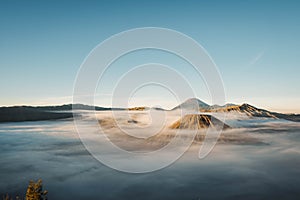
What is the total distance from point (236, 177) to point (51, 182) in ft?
209

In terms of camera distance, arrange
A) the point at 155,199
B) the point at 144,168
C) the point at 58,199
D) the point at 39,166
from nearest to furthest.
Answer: the point at 58,199, the point at 155,199, the point at 39,166, the point at 144,168

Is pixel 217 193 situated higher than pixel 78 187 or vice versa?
pixel 78 187

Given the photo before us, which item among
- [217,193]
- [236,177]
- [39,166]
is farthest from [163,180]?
[39,166]

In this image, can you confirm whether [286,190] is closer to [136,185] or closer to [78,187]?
[136,185]

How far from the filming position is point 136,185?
71688 millimetres

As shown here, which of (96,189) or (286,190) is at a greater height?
(96,189)

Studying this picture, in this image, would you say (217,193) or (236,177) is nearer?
(217,193)

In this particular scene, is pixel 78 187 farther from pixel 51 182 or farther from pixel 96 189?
pixel 51 182

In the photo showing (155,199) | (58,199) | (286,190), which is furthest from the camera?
(286,190)

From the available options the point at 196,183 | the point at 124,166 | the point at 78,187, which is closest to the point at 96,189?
the point at 78,187

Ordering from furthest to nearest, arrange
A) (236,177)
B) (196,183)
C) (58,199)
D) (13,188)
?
1. (236,177)
2. (196,183)
3. (13,188)
4. (58,199)

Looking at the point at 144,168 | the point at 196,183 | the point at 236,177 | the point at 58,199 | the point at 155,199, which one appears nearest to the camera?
the point at 58,199

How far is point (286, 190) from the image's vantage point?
6831 cm

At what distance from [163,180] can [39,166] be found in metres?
55.0
